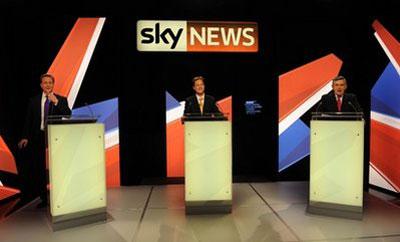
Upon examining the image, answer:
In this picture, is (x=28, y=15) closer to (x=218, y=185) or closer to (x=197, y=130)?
(x=197, y=130)

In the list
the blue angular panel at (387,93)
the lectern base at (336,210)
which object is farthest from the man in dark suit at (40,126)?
the blue angular panel at (387,93)

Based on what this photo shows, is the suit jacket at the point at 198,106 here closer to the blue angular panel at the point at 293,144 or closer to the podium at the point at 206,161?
the podium at the point at 206,161

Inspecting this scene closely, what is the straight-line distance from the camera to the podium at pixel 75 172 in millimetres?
3168

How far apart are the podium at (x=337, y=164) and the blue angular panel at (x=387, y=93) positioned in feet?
4.13

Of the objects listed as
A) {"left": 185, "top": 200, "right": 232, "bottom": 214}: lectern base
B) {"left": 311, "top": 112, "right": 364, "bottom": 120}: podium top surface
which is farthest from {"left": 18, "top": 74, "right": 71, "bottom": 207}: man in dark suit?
{"left": 311, "top": 112, "right": 364, "bottom": 120}: podium top surface

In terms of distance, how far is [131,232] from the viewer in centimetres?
313

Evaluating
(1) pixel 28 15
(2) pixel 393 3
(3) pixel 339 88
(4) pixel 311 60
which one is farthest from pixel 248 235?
(1) pixel 28 15

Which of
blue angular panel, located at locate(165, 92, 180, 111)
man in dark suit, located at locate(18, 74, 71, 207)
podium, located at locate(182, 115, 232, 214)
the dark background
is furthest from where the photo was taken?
blue angular panel, located at locate(165, 92, 180, 111)

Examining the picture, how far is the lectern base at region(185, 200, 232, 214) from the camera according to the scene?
364 cm

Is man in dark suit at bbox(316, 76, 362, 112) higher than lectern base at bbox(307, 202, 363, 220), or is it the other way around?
man in dark suit at bbox(316, 76, 362, 112)

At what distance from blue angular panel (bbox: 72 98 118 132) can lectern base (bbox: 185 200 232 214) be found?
1.95 m

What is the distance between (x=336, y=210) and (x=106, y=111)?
3298 mm

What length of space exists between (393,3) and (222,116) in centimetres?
287

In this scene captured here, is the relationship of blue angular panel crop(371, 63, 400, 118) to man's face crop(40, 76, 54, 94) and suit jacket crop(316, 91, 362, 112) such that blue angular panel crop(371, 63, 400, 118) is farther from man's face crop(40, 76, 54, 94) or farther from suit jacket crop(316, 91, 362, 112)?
man's face crop(40, 76, 54, 94)
